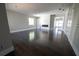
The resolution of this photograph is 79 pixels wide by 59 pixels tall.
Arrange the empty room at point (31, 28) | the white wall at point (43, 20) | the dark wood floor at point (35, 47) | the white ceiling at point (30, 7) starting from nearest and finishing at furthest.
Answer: the white ceiling at point (30, 7)
the empty room at point (31, 28)
the dark wood floor at point (35, 47)
the white wall at point (43, 20)

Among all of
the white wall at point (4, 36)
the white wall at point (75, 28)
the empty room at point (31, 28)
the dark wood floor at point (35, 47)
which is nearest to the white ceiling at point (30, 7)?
the empty room at point (31, 28)

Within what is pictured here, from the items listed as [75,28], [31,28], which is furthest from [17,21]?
[75,28]

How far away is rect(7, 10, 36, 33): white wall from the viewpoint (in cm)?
116

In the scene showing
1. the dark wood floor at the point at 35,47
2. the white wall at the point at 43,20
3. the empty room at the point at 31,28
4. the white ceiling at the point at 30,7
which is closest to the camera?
the white ceiling at the point at 30,7

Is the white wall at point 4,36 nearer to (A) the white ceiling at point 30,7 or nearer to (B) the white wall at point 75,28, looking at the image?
(A) the white ceiling at point 30,7

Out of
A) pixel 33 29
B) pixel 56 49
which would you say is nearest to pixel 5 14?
pixel 33 29

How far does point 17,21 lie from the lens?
1246mm

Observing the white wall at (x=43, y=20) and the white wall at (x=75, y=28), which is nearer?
the white wall at (x=75, y=28)

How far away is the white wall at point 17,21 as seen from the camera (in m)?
1.16

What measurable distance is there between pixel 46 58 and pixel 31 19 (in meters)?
0.83

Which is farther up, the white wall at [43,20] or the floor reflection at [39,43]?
the white wall at [43,20]

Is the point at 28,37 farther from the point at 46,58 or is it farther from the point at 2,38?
the point at 46,58

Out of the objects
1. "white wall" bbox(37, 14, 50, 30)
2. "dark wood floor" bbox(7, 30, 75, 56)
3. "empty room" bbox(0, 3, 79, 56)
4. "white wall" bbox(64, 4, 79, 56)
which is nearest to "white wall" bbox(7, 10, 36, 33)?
"empty room" bbox(0, 3, 79, 56)

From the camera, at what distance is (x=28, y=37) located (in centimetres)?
153
